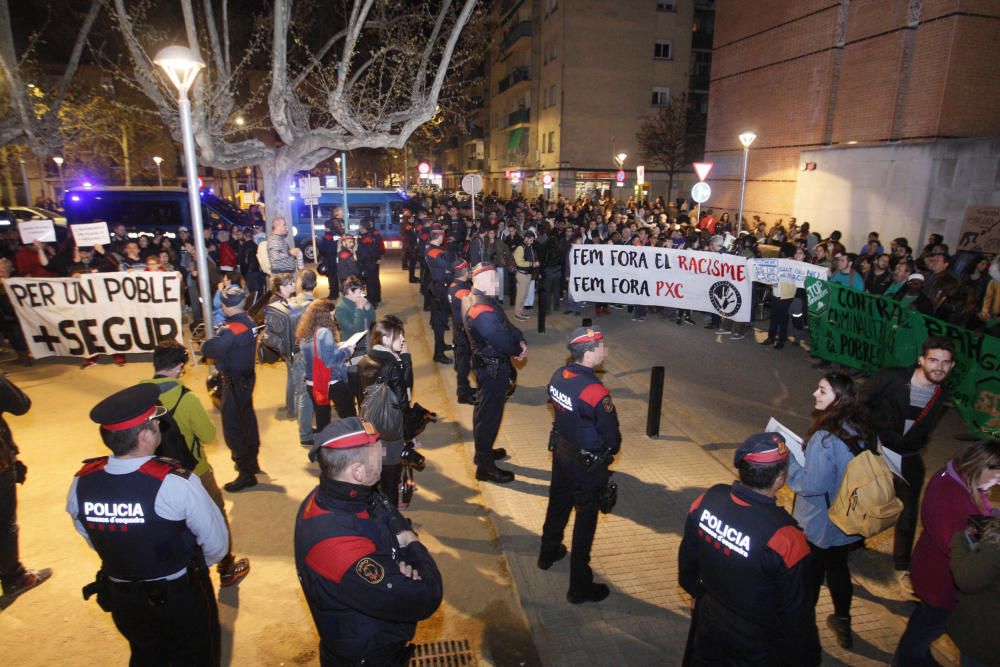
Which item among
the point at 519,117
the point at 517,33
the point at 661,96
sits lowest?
the point at 519,117

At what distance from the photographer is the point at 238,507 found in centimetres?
598

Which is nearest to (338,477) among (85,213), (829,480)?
(829,480)

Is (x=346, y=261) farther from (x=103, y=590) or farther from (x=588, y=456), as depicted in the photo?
(x=103, y=590)

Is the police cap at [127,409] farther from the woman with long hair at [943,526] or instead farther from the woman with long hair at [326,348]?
the woman with long hair at [943,526]

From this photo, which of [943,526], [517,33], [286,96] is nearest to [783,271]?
[943,526]

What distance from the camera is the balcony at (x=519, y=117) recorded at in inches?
1932

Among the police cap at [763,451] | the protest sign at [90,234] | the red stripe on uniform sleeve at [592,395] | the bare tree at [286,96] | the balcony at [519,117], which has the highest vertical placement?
the balcony at [519,117]

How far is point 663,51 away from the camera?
42.2 m

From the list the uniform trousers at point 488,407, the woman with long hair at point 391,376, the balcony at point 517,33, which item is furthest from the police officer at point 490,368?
the balcony at point 517,33

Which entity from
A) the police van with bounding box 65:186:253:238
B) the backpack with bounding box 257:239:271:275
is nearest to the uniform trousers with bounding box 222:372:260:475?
the backpack with bounding box 257:239:271:275

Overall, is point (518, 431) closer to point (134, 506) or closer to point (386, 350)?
point (386, 350)

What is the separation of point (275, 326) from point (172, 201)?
653 inches

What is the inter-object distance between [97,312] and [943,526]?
11.3m

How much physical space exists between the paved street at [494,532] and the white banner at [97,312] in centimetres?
48
